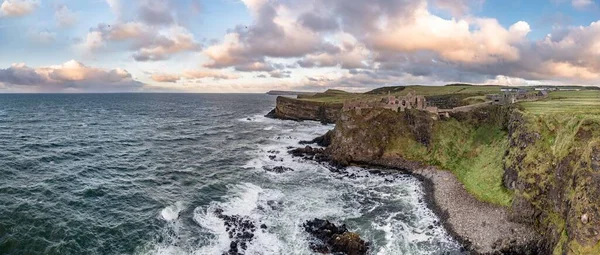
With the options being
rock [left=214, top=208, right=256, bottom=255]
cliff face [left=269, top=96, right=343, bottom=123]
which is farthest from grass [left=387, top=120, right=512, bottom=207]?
cliff face [left=269, top=96, right=343, bottom=123]

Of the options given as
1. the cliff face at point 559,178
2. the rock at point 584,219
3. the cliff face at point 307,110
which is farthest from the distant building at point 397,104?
A: the cliff face at point 307,110

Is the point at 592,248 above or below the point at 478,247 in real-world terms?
above

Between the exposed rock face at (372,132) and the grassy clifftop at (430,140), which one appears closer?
the grassy clifftop at (430,140)

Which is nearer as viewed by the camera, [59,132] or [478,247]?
[478,247]

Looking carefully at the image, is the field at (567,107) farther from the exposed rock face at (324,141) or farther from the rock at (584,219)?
the exposed rock face at (324,141)

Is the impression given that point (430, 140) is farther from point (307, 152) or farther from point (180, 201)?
point (180, 201)

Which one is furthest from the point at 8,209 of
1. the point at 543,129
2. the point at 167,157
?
the point at 543,129

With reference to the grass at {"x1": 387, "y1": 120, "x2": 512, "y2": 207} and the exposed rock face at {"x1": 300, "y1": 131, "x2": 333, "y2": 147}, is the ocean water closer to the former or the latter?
the grass at {"x1": 387, "y1": 120, "x2": 512, "y2": 207}

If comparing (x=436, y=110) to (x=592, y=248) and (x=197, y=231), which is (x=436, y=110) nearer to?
(x=592, y=248)
